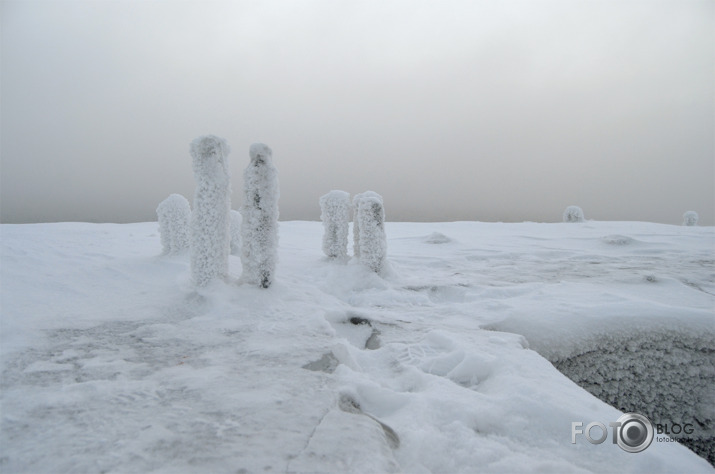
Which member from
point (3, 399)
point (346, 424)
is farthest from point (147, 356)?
point (346, 424)

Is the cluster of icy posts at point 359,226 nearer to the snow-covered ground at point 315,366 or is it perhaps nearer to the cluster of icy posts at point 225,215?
the snow-covered ground at point 315,366

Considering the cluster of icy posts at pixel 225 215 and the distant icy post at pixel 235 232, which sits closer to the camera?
the cluster of icy posts at pixel 225 215

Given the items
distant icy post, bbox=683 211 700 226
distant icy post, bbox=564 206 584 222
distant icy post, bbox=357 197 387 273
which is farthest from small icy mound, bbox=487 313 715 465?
distant icy post, bbox=683 211 700 226

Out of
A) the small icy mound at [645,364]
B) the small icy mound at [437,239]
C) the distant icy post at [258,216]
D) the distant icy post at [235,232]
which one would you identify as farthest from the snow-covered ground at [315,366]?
the small icy mound at [437,239]

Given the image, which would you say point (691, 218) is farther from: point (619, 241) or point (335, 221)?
point (335, 221)

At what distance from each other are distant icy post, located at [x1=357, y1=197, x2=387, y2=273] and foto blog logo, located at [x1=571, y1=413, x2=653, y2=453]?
5.59 metres

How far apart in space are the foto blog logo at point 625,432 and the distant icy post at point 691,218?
97.8 feet

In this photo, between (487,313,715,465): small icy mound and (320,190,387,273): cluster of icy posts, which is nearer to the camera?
(487,313,715,465): small icy mound

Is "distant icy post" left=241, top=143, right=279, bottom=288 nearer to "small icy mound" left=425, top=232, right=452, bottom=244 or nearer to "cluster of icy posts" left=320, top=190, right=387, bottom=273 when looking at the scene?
"cluster of icy posts" left=320, top=190, right=387, bottom=273

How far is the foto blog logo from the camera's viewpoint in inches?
89.0

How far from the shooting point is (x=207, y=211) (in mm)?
5762

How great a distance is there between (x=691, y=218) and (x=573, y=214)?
28.9 feet

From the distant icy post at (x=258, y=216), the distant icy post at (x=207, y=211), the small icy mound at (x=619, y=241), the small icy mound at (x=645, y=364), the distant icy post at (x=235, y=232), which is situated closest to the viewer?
the small icy mound at (x=645, y=364)

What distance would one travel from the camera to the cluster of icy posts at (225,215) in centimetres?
575
